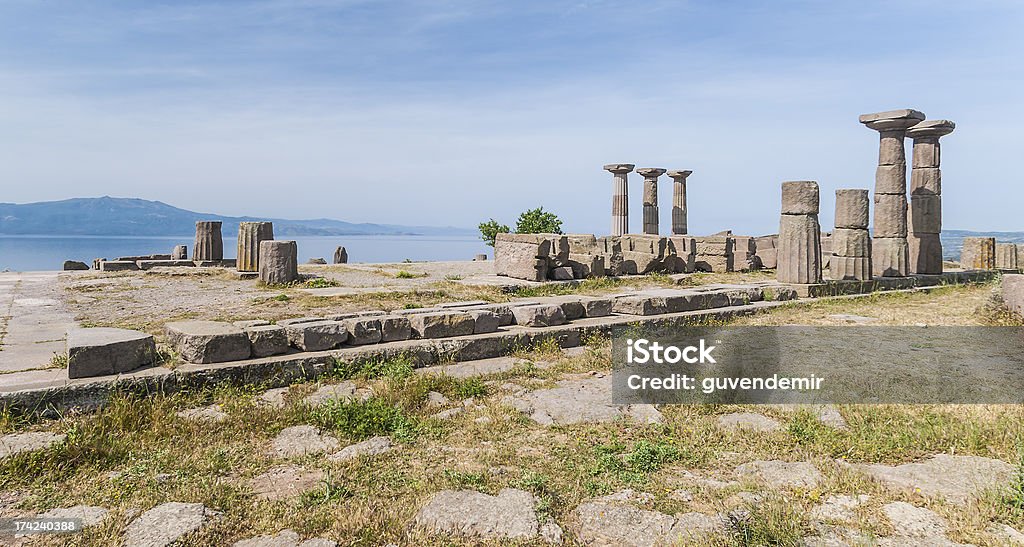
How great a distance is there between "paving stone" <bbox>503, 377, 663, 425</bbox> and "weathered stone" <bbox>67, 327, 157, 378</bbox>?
344cm

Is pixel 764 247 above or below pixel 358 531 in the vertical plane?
above

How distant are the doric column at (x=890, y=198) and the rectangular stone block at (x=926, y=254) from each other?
1.69 metres

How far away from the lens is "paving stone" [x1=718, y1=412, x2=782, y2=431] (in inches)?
209

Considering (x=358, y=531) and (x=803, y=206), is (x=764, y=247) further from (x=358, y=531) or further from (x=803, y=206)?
(x=358, y=531)

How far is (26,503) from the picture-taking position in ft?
12.8

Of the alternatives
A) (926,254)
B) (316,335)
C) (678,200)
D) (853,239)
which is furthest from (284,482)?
(678,200)

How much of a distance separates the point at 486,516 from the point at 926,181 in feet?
66.4

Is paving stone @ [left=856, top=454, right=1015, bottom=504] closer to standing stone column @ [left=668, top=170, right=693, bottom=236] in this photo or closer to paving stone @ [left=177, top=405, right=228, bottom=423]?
paving stone @ [left=177, top=405, right=228, bottom=423]

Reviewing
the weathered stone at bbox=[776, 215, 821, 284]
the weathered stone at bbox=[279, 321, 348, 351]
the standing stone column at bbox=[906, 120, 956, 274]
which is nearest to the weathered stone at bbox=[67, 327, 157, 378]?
the weathered stone at bbox=[279, 321, 348, 351]

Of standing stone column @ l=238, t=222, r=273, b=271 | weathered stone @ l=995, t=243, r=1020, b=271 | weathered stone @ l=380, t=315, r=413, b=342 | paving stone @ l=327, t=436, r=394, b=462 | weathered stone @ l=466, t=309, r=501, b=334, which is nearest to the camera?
paving stone @ l=327, t=436, r=394, b=462

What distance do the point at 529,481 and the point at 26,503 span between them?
2.99 metres

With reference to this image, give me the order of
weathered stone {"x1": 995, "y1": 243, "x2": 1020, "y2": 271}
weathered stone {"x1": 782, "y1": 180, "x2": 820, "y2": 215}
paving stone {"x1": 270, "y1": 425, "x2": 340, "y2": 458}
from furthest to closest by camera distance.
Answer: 1. weathered stone {"x1": 995, "y1": 243, "x2": 1020, "y2": 271}
2. weathered stone {"x1": 782, "y1": 180, "x2": 820, "y2": 215}
3. paving stone {"x1": 270, "y1": 425, "x2": 340, "y2": 458}

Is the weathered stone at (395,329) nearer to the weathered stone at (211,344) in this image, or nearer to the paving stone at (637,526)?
the weathered stone at (211,344)

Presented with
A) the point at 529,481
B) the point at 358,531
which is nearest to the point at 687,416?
the point at 529,481
